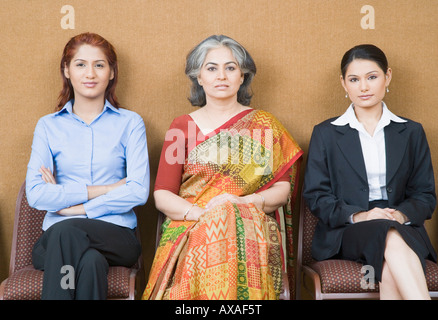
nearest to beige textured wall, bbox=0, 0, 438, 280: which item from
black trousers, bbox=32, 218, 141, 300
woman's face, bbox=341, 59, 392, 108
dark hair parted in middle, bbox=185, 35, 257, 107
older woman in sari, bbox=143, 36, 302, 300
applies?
dark hair parted in middle, bbox=185, 35, 257, 107

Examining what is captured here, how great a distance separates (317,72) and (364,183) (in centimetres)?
81

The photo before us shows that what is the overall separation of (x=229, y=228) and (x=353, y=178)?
78 cm

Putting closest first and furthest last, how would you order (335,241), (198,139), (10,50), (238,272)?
(238,272)
(335,241)
(198,139)
(10,50)

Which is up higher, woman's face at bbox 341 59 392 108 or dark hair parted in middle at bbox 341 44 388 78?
dark hair parted in middle at bbox 341 44 388 78

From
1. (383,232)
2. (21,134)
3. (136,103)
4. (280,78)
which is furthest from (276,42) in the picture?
(21,134)

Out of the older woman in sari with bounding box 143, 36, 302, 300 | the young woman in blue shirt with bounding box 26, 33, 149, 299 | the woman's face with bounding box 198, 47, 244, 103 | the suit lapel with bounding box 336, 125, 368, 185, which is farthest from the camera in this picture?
the woman's face with bounding box 198, 47, 244, 103

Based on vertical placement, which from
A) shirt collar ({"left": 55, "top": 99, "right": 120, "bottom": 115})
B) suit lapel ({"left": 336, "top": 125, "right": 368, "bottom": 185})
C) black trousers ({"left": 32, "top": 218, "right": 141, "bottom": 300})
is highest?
shirt collar ({"left": 55, "top": 99, "right": 120, "bottom": 115})

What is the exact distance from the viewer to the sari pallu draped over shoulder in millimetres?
2219

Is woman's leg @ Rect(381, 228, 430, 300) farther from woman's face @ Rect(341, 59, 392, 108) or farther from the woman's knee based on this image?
woman's face @ Rect(341, 59, 392, 108)

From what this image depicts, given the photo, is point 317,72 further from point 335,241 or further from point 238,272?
point 238,272

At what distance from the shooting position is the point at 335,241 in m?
2.58

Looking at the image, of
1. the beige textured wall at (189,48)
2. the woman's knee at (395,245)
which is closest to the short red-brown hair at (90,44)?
the beige textured wall at (189,48)

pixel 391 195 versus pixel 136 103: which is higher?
pixel 136 103

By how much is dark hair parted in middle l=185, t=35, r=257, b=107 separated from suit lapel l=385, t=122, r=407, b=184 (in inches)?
30.6
